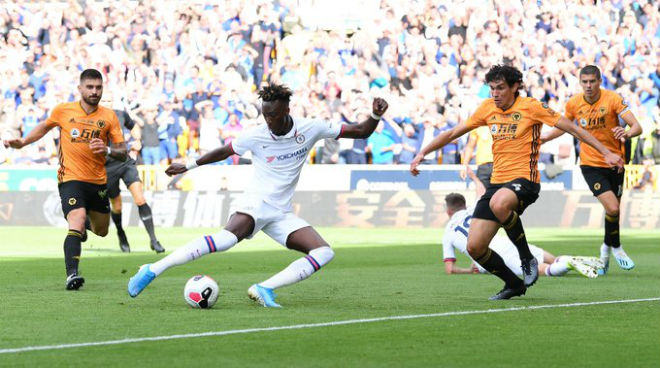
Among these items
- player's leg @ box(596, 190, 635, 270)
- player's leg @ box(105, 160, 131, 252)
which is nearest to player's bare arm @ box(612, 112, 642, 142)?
player's leg @ box(596, 190, 635, 270)

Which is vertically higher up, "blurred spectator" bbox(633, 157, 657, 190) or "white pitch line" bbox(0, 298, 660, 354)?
"white pitch line" bbox(0, 298, 660, 354)

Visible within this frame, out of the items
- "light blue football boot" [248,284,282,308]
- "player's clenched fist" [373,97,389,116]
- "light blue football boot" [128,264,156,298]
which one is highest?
"player's clenched fist" [373,97,389,116]

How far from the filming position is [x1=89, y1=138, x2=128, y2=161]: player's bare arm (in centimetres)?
1224

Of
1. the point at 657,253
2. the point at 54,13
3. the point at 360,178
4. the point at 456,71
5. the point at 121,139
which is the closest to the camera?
the point at 121,139

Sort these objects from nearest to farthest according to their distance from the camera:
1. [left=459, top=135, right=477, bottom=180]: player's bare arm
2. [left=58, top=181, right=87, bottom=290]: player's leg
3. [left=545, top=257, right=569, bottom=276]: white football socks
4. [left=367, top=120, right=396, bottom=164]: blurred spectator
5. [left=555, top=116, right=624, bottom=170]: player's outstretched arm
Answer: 1. [left=555, top=116, right=624, bottom=170]: player's outstretched arm
2. [left=58, top=181, right=87, bottom=290]: player's leg
3. [left=545, top=257, right=569, bottom=276]: white football socks
4. [left=459, top=135, right=477, bottom=180]: player's bare arm
5. [left=367, top=120, right=396, bottom=164]: blurred spectator

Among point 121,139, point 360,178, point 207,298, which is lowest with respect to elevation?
point 360,178

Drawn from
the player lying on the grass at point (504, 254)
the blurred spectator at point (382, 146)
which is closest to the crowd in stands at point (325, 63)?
the blurred spectator at point (382, 146)

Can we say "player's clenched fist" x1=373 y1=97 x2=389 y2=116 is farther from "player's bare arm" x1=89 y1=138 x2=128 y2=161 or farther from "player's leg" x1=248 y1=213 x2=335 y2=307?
"player's bare arm" x1=89 y1=138 x2=128 y2=161

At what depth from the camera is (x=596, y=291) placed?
1255 cm

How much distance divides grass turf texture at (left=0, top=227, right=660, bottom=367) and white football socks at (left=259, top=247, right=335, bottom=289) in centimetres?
24

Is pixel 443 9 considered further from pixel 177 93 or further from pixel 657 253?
pixel 657 253

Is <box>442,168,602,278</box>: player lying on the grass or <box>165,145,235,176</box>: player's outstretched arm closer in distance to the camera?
<box>165,145,235,176</box>: player's outstretched arm

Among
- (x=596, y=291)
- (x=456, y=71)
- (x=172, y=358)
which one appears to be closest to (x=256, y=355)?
(x=172, y=358)

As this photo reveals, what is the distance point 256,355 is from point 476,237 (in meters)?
4.41
